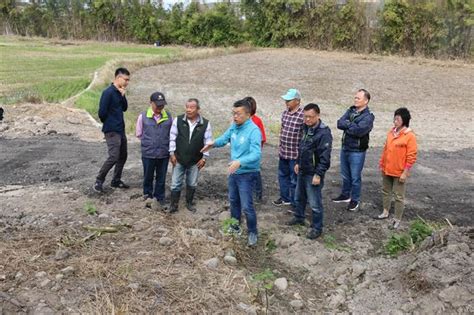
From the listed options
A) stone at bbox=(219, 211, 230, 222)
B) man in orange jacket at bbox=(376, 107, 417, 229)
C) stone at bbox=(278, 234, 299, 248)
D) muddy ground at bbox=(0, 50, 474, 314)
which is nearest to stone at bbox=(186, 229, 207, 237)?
muddy ground at bbox=(0, 50, 474, 314)

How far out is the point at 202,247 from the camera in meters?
5.33

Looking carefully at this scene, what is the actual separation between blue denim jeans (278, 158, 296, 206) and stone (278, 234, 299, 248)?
0.99 metres

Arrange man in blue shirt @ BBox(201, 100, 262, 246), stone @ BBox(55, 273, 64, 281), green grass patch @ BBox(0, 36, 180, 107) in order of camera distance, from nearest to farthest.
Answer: stone @ BBox(55, 273, 64, 281), man in blue shirt @ BBox(201, 100, 262, 246), green grass patch @ BBox(0, 36, 180, 107)

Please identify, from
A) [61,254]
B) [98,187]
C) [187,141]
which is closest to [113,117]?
[98,187]

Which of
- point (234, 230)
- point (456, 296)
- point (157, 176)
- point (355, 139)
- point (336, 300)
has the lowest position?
point (336, 300)

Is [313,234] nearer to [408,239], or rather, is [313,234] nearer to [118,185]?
[408,239]

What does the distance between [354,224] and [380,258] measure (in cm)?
88

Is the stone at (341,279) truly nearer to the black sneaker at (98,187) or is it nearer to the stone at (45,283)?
the stone at (45,283)

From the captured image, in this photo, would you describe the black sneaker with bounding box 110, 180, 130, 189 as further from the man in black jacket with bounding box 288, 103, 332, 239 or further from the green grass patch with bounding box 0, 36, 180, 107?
the green grass patch with bounding box 0, 36, 180, 107

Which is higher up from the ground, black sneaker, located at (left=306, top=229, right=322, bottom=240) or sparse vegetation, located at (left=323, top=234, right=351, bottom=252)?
black sneaker, located at (left=306, top=229, right=322, bottom=240)

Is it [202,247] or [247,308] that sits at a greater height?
[202,247]

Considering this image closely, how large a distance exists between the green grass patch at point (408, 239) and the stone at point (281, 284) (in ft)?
5.10

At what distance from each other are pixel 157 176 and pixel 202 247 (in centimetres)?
195

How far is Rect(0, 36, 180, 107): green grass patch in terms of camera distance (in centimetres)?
1822
